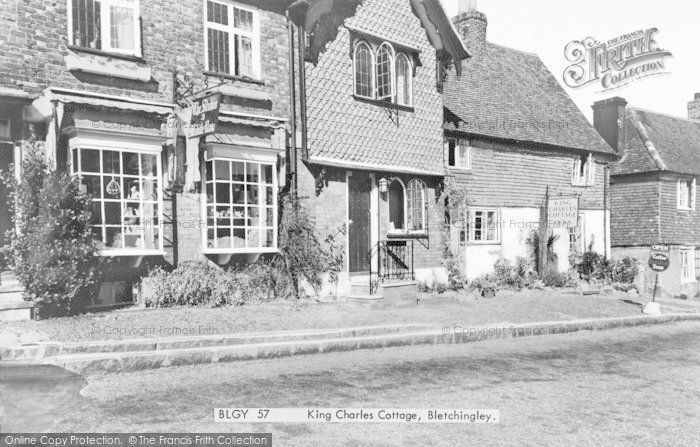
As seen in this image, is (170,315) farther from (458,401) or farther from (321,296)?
(458,401)

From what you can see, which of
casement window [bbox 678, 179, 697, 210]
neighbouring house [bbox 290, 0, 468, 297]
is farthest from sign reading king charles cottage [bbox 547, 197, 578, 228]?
casement window [bbox 678, 179, 697, 210]

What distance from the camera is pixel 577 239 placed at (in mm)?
23250

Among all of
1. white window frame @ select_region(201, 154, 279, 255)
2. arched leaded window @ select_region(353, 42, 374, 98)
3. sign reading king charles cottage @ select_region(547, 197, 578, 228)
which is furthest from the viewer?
sign reading king charles cottage @ select_region(547, 197, 578, 228)

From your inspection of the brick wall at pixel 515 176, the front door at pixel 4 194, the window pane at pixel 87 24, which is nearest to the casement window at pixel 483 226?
the brick wall at pixel 515 176

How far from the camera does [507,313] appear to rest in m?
13.2

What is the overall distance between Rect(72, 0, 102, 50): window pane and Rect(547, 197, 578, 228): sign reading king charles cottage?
47.4 feet

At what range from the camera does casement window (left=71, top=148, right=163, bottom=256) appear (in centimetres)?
1046

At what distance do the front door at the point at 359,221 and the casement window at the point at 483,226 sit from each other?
15.5ft

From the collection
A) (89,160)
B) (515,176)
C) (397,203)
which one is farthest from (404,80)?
(89,160)

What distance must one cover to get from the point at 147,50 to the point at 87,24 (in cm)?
111

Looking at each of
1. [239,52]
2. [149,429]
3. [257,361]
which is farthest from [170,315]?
[239,52]

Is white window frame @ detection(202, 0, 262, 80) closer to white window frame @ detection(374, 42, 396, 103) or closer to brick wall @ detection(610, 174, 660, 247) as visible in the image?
white window frame @ detection(374, 42, 396, 103)

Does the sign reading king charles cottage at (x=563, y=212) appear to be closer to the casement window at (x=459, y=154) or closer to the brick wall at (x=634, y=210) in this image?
the casement window at (x=459, y=154)

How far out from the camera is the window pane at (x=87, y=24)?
10.6 metres
